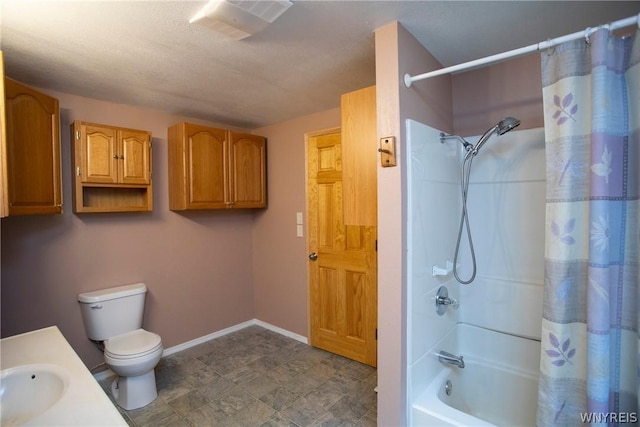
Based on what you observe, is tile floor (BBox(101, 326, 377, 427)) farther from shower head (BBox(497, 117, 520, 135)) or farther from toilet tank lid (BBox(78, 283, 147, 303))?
shower head (BBox(497, 117, 520, 135))

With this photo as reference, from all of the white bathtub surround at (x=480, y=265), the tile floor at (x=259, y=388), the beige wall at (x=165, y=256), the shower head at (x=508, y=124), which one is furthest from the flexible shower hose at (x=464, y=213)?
the beige wall at (x=165, y=256)

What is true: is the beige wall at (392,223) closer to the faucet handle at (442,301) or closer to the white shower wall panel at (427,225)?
the white shower wall panel at (427,225)

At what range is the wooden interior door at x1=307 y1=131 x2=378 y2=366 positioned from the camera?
9.12 feet

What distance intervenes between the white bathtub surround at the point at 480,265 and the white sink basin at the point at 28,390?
1509 mm

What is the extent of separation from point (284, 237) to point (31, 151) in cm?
210

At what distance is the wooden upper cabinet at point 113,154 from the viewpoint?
7.66ft

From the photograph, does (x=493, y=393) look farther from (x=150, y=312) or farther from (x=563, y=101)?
(x=150, y=312)

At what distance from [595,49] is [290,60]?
143 cm

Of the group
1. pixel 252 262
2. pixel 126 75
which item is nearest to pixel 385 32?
pixel 126 75

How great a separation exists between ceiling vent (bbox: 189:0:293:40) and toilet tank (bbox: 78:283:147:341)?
2092 mm

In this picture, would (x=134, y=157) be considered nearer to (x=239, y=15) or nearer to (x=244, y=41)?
(x=244, y=41)

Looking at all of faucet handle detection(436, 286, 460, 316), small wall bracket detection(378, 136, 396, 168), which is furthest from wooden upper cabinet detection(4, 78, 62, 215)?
faucet handle detection(436, 286, 460, 316)

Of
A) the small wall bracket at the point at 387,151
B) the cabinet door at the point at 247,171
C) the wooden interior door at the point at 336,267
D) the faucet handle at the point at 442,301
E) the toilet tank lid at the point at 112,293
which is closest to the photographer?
the small wall bracket at the point at 387,151

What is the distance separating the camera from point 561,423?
1.29 metres
